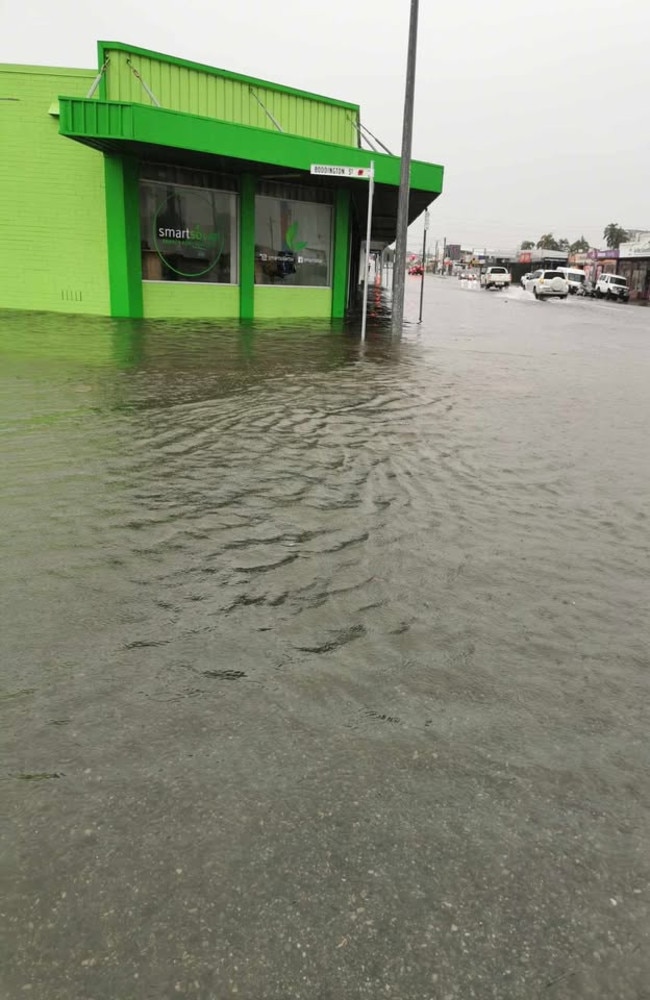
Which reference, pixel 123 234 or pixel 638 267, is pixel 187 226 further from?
pixel 638 267

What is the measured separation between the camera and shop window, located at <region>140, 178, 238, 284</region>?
16609mm

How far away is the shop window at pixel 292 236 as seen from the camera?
59.6 feet

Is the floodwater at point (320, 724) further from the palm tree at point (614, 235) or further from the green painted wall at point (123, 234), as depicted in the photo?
the palm tree at point (614, 235)

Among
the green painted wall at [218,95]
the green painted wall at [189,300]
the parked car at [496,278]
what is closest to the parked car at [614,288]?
the parked car at [496,278]

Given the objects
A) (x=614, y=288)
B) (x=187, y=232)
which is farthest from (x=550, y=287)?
(x=187, y=232)

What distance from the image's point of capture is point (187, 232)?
56.1 ft

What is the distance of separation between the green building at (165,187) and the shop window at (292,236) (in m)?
0.04

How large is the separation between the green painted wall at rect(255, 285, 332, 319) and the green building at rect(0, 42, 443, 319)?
8cm

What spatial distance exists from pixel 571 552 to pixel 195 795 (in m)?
2.76

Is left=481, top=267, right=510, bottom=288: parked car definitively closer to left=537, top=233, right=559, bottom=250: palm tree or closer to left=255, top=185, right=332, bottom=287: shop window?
left=255, top=185, right=332, bottom=287: shop window

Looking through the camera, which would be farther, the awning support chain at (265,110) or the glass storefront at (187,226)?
the awning support chain at (265,110)

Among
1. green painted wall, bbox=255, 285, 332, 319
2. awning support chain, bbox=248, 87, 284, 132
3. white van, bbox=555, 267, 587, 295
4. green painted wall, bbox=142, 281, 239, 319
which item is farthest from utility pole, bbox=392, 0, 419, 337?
white van, bbox=555, 267, 587, 295

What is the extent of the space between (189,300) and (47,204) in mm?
3704

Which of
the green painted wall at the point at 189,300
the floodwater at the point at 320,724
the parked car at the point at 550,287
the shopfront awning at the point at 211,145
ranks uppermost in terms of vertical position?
the shopfront awning at the point at 211,145
